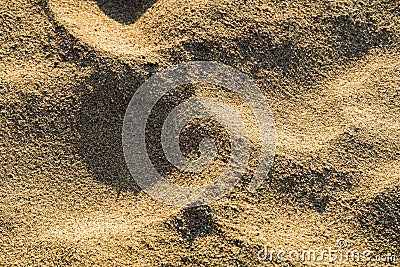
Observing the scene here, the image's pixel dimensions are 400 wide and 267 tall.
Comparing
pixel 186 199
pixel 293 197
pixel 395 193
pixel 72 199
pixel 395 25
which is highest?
pixel 395 25

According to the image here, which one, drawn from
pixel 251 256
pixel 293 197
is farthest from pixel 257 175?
pixel 251 256

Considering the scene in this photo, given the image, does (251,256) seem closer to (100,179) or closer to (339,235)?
(339,235)

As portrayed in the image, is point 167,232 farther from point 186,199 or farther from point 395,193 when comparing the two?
point 395,193

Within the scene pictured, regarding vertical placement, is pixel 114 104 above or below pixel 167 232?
above

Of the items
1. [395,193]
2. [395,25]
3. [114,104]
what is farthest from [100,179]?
[395,25]

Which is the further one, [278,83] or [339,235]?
[278,83]

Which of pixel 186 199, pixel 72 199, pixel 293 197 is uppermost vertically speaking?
pixel 293 197
